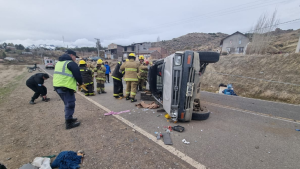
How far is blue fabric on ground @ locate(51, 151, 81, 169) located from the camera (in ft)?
6.05

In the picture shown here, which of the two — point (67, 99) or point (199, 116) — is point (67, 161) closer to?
point (67, 99)

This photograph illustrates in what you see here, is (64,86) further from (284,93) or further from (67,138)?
(284,93)

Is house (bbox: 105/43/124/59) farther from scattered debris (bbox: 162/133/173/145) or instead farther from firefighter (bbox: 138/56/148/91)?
scattered debris (bbox: 162/133/173/145)

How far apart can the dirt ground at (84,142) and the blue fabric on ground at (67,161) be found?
0.38ft

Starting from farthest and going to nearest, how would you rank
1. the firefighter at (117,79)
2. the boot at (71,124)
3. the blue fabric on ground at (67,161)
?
the firefighter at (117,79)
the boot at (71,124)
the blue fabric on ground at (67,161)

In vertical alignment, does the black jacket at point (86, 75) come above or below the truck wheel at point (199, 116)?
above

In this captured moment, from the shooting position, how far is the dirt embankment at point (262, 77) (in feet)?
27.6

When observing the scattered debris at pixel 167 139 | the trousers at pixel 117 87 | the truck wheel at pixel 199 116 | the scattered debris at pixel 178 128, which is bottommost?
the scattered debris at pixel 167 139

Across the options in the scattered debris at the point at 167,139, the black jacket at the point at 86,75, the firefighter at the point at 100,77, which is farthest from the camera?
the firefighter at the point at 100,77

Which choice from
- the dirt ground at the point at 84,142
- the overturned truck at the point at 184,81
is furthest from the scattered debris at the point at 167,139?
the overturned truck at the point at 184,81

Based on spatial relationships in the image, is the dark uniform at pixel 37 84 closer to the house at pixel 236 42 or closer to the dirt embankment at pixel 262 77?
the dirt embankment at pixel 262 77

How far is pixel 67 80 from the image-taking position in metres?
2.99

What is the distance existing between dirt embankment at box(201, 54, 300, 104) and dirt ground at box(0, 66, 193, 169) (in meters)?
9.32

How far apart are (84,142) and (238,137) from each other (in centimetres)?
308
